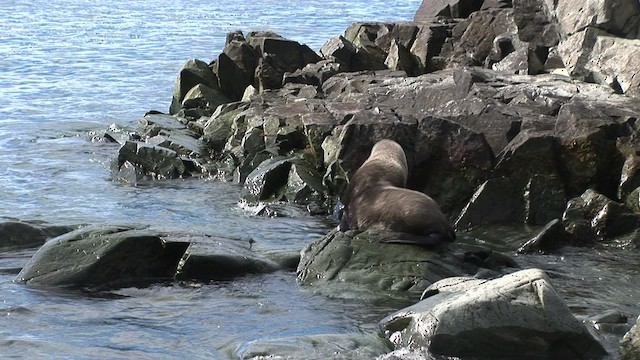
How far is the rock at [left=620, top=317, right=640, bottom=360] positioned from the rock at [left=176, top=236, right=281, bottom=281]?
13.0ft

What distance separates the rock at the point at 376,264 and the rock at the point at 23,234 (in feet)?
10.3

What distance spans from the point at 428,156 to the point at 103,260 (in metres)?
4.48

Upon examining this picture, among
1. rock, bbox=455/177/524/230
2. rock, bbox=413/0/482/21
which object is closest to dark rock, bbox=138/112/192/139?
rock, bbox=413/0/482/21

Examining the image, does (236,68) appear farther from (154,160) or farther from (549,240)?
(549,240)

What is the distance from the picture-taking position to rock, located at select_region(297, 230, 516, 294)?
9867mm

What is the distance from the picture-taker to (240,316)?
9.47 meters

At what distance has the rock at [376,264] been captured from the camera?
9867mm

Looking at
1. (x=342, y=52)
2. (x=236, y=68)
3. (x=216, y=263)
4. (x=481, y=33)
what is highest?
(x=481, y=33)

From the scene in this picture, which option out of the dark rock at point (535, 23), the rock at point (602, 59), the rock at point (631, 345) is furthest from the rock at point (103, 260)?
the dark rock at point (535, 23)

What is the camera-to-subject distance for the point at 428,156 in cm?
1313

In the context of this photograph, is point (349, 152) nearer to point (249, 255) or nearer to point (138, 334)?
point (249, 255)

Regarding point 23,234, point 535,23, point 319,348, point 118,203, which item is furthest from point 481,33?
point 319,348

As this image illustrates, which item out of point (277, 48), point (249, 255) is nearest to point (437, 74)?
point (277, 48)

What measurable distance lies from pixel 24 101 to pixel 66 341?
15532 millimetres
